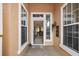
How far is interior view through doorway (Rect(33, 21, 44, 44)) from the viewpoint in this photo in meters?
8.61

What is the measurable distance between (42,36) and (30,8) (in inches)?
78.7

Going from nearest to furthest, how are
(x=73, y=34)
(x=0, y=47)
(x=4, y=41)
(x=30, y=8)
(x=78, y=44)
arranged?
(x=0, y=47) < (x=4, y=41) < (x=78, y=44) < (x=73, y=34) < (x=30, y=8)

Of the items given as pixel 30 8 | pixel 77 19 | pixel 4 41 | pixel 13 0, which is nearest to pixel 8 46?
pixel 4 41

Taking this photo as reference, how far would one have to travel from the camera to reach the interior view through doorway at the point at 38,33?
861 centimetres

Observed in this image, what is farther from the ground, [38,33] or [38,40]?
[38,33]

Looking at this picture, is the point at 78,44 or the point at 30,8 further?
the point at 30,8

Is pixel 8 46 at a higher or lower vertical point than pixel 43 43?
higher

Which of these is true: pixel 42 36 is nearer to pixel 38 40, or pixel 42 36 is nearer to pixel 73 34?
pixel 38 40

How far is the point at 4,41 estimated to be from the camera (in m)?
3.06

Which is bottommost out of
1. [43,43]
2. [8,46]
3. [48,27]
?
[43,43]

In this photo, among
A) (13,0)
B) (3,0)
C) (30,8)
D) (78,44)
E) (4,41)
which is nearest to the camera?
(3,0)

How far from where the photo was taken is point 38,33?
8727 mm

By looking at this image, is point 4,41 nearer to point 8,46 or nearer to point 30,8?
point 8,46

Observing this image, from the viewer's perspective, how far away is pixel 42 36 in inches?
344
